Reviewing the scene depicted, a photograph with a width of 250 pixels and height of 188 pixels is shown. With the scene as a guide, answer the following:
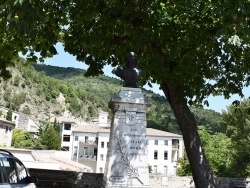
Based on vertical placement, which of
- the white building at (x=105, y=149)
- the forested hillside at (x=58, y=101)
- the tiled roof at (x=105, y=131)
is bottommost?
the white building at (x=105, y=149)

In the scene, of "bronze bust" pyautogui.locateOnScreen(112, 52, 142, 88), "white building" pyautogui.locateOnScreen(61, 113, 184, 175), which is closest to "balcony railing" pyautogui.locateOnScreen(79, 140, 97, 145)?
"white building" pyautogui.locateOnScreen(61, 113, 184, 175)

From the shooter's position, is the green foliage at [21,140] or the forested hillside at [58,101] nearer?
the green foliage at [21,140]

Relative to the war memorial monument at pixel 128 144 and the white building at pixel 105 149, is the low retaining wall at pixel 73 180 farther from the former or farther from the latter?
the white building at pixel 105 149

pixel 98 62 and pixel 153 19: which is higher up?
pixel 153 19

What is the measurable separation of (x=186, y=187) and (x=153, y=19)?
29.2 ft

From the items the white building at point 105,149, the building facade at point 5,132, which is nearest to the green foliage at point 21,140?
the building facade at point 5,132

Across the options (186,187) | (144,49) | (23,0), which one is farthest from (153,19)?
(186,187)

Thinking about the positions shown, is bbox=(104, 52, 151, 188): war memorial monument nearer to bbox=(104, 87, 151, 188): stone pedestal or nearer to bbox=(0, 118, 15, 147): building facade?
bbox=(104, 87, 151, 188): stone pedestal

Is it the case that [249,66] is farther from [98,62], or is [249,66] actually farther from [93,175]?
[93,175]

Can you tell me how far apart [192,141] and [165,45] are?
11.5 ft

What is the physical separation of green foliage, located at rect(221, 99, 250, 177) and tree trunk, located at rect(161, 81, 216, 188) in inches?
1066

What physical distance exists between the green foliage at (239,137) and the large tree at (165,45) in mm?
25927

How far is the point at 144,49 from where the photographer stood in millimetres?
12570

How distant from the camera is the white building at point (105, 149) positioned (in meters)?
74.1
